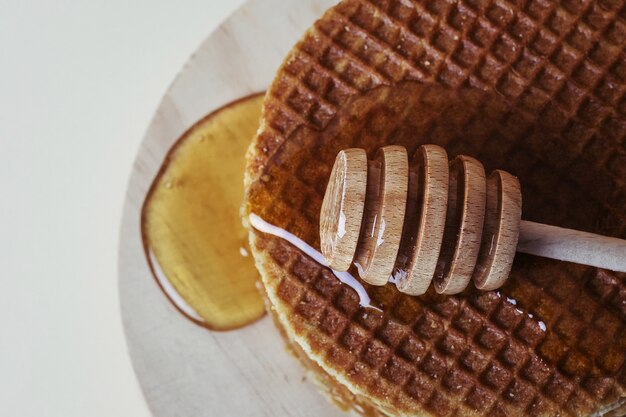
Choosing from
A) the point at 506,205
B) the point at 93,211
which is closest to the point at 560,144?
the point at 506,205

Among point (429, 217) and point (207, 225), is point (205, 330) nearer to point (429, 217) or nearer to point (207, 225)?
point (207, 225)

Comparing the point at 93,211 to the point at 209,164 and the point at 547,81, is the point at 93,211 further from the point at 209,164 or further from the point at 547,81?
the point at 547,81

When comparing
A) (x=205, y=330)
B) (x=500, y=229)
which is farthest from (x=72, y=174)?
(x=500, y=229)

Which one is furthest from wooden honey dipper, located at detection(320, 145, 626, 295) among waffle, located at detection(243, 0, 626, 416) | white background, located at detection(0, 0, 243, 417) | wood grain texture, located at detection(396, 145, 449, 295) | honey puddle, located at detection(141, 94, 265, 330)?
white background, located at detection(0, 0, 243, 417)

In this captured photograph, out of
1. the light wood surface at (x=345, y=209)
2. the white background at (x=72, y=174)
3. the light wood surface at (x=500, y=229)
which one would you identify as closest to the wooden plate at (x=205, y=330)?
the white background at (x=72, y=174)

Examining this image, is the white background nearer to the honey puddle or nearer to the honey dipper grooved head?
the honey puddle

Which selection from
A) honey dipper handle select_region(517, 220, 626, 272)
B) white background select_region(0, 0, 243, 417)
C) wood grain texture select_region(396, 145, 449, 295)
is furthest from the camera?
white background select_region(0, 0, 243, 417)

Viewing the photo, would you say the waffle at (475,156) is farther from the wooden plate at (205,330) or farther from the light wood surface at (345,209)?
the wooden plate at (205,330)
